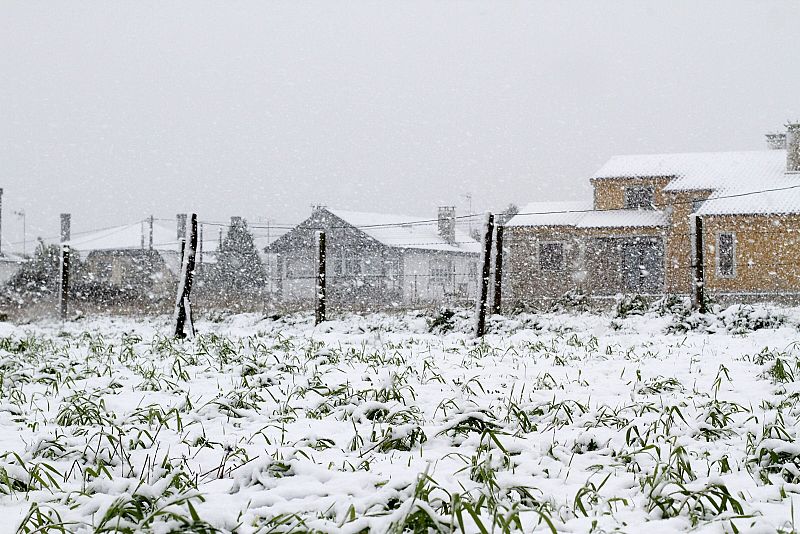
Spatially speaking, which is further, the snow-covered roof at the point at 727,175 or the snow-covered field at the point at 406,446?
the snow-covered roof at the point at 727,175

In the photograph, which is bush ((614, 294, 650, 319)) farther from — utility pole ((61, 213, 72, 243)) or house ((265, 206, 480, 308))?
utility pole ((61, 213, 72, 243))

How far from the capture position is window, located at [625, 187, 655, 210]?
1137 inches

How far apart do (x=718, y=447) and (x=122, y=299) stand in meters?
25.2

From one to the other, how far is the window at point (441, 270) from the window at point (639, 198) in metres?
12.9

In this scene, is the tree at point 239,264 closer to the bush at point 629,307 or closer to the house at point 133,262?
the house at point 133,262

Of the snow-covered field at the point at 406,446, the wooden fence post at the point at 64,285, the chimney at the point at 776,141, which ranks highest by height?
the chimney at the point at 776,141

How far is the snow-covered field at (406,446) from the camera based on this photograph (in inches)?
91.7

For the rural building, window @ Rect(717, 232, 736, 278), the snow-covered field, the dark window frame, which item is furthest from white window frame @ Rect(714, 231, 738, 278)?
the rural building

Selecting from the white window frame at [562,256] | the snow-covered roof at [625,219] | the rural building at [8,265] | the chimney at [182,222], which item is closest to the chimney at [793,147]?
the snow-covered roof at [625,219]

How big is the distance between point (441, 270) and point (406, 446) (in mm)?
37453

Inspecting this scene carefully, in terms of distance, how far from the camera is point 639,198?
29062 millimetres

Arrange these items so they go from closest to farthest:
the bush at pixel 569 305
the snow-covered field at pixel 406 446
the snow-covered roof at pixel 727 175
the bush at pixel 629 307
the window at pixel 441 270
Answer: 1. the snow-covered field at pixel 406 446
2. the bush at pixel 629 307
3. the bush at pixel 569 305
4. the snow-covered roof at pixel 727 175
5. the window at pixel 441 270

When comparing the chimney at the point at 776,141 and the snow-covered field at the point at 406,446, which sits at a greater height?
the chimney at the point at 776,141

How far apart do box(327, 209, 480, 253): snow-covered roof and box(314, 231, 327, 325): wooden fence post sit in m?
21.9
